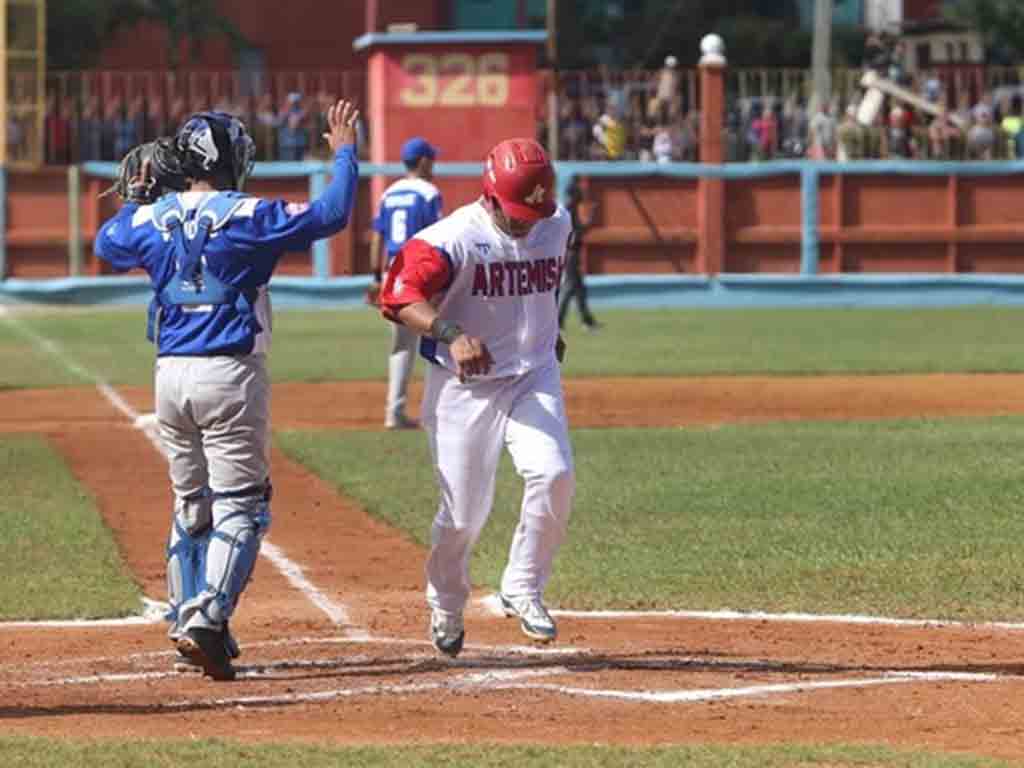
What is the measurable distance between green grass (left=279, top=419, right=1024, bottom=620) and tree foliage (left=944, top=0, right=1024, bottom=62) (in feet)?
118

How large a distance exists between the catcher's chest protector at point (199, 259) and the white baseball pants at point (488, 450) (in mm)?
855

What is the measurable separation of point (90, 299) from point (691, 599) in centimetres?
2816

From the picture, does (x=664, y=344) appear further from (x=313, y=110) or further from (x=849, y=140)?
(x=313, y=110)

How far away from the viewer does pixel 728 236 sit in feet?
125

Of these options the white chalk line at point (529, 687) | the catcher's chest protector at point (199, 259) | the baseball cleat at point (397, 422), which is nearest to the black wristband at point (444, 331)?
the catcher's chest protector at point (199, 259)

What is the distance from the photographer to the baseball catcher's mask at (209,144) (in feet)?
29.1

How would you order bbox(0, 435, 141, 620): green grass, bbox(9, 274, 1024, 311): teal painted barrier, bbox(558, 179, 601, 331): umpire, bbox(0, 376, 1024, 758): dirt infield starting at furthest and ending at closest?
bbox(9, 274, 1024, 311): teal painted barrier → bbox(558, 179, 601, 331): umpire → bbox(0, 435, 141, 620): green grass → bbox(0, 376, 1024, 758): dirt infield

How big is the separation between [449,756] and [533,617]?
2.05m

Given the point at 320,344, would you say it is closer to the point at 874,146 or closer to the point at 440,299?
the point at 874,146

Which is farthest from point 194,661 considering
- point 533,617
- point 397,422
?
point 397,422

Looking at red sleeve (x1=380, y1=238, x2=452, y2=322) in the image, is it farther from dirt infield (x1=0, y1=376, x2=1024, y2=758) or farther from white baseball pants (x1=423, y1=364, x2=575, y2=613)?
dirt infield (x1=0, y1=376, x2=1024, y2=758)

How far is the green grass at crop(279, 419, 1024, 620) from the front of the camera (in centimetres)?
1129

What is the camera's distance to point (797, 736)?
769 centimetres

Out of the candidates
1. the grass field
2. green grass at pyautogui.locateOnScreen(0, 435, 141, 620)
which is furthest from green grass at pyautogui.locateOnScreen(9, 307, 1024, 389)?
green grass at pyautogui.locateOnScreen(0, 435, 141, 620)
